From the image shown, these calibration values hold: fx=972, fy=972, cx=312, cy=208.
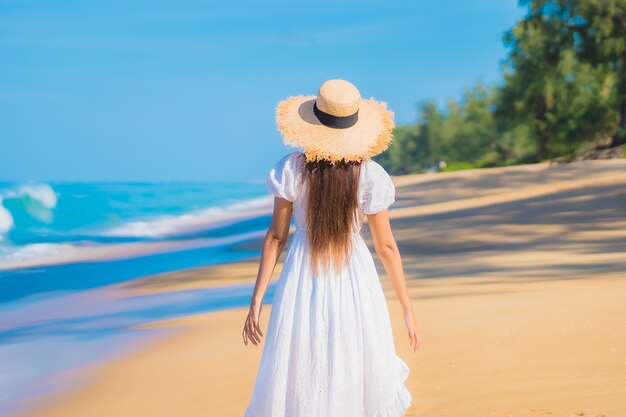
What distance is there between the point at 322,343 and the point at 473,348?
3418mm

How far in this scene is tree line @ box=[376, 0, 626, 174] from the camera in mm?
42438

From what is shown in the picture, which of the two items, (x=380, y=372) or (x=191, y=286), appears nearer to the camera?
(x=380, y=372)

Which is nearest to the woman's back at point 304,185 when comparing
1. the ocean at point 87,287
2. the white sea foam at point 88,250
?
the ocean at point 87,287

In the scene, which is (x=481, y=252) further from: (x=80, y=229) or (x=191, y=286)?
(x=80, y=229)

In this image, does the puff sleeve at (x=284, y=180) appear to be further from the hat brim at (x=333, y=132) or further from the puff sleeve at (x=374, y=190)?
the puff sleeve at (x=374, y=190)

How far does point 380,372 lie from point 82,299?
10.1 m

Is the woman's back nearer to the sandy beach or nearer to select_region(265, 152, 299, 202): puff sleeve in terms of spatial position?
select_region(265, 152, 299, 202): puff sleeve

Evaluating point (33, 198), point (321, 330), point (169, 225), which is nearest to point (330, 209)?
point (321, 330)

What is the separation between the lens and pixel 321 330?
13.9ft

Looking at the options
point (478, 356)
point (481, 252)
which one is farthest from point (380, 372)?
point (481, 252)

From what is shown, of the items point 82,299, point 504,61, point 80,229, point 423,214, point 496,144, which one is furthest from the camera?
point 496,144

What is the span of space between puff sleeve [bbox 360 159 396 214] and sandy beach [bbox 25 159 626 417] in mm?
2032

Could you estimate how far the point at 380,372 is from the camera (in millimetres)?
4309

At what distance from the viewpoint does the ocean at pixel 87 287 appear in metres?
8.90
